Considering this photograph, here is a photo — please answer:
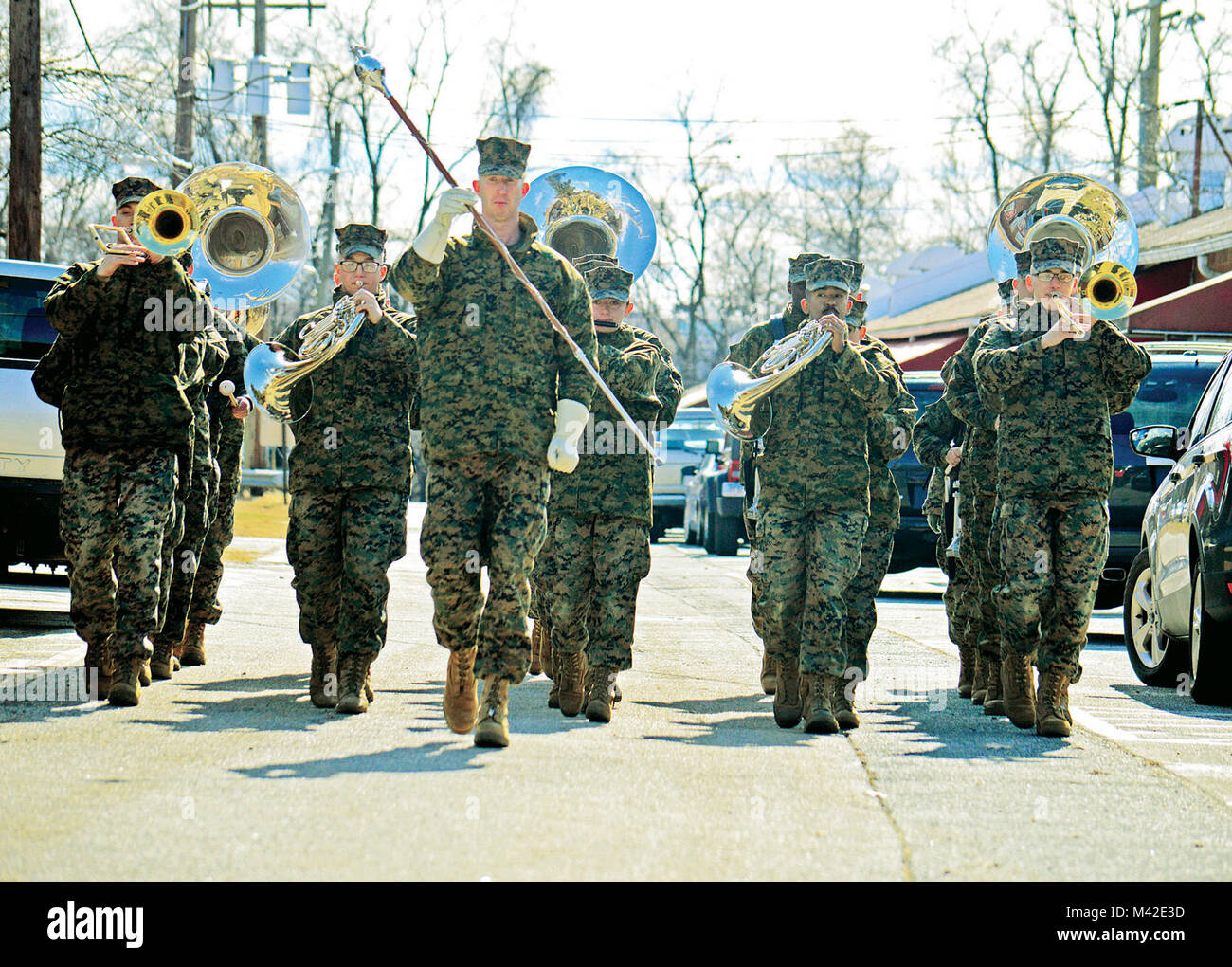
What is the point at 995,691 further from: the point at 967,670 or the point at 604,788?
the point at 604,788

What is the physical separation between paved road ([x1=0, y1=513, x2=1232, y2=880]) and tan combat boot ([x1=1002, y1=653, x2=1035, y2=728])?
154 millimetres

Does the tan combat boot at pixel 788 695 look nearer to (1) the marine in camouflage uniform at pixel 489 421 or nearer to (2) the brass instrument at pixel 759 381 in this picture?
(2) the brass instrument at pixel 759 381

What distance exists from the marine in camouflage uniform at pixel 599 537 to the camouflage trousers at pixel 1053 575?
66.7 inches

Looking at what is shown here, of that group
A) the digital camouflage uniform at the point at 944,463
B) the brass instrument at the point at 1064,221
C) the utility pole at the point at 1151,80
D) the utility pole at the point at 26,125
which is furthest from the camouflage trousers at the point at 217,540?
the utility pole at the point at 1151,80

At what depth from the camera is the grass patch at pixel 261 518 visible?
2383 centimetres

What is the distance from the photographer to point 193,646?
9156mm

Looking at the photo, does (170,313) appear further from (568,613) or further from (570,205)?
(570,205)

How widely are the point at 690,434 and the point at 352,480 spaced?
1757 centimetres

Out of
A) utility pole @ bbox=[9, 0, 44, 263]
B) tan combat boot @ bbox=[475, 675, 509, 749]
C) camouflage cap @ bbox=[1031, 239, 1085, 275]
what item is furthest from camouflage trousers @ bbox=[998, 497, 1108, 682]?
utility pole @ bbox=[9, 0, 44, 263]

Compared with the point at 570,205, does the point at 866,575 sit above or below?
below

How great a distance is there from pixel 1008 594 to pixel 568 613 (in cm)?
201

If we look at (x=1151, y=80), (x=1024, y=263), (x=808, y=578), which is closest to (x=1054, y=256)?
(x=1024, y=263)

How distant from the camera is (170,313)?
7.68 meters
